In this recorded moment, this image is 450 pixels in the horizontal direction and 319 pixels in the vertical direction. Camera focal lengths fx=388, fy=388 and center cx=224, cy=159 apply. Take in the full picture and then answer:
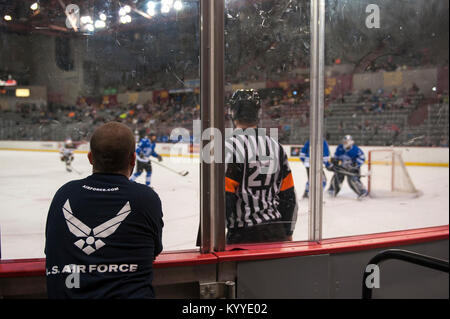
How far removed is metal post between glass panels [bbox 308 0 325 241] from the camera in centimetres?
193

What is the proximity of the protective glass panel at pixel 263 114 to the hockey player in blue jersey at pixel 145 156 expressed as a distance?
7.72 feet

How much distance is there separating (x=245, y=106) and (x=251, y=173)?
0.31 metres

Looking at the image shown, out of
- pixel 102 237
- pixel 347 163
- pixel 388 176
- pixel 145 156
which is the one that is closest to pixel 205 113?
pixel 102 237

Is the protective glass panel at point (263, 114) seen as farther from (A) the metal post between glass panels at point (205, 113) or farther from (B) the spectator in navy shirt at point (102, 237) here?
(B) the spectator in navy shirt at point (102, 237)

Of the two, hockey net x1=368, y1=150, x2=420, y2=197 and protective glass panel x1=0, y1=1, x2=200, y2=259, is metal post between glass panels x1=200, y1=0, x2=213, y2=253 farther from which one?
hockey net x1=368, y1=150, x2=420, y2=197

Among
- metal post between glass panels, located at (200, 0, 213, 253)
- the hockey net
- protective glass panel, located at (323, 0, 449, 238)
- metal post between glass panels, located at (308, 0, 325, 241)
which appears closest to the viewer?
metal post between glass panels, located at (200, 0, 213, 253)

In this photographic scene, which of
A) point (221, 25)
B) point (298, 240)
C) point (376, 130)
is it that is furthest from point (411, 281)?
point (376, 130)

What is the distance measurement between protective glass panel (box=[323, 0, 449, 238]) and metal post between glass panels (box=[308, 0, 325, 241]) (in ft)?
0.37

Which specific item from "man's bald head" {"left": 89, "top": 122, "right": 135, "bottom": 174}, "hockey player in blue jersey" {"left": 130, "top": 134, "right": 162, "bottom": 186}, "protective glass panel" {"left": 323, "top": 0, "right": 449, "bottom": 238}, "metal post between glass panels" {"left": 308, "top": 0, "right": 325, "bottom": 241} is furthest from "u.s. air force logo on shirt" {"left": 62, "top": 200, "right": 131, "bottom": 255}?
"hockey player in blue jersey" {"left": 130, "top": 134, "right": 162, "bottom": 186}

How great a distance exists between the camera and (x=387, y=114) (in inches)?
188

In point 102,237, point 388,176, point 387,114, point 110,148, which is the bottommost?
point 388,176

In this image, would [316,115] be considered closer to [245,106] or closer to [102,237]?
[245,106]

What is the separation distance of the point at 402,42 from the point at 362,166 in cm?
288
